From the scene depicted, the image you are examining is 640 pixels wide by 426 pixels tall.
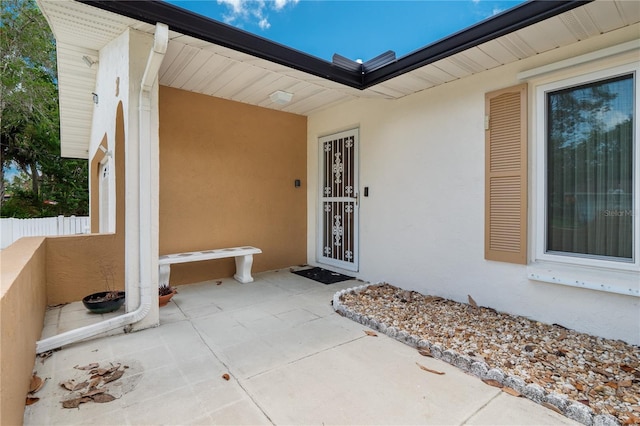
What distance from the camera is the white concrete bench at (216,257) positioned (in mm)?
4447

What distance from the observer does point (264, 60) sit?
137 inches

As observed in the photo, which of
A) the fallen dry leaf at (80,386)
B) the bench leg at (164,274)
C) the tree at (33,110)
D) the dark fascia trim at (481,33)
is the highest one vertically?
the tree at (33,110)

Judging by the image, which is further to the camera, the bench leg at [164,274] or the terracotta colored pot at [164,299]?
the bench leg at [164,274]

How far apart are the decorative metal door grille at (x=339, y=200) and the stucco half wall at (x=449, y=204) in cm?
21

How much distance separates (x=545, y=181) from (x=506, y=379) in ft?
7.10

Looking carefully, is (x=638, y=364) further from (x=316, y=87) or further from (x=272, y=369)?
(x=316, y=87)

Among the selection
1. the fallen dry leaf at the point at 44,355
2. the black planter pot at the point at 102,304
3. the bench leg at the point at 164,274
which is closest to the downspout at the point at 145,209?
the fallen dry leaf at the point at 44,355

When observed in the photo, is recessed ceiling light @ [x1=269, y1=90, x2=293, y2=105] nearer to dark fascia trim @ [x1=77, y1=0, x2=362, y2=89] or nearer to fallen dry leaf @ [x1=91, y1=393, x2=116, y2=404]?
dark fascia trim @ [x1=77, y1=0, x2=362, y2=89]

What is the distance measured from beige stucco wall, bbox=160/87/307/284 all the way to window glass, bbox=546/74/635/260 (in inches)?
Answer: 167

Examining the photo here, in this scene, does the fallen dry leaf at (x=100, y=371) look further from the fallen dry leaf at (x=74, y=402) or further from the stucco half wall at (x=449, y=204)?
the stucco half wall at (x=449, y=204)

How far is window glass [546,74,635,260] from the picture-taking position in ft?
9.49

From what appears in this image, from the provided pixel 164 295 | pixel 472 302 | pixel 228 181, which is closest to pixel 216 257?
pixel 164 295

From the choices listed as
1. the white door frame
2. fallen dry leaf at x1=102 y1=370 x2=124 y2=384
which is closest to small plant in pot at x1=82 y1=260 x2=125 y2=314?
fallen dry leaf at x1=102 y1=370 x2=124 y2=384

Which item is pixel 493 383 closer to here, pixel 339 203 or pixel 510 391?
pixel 510 391
